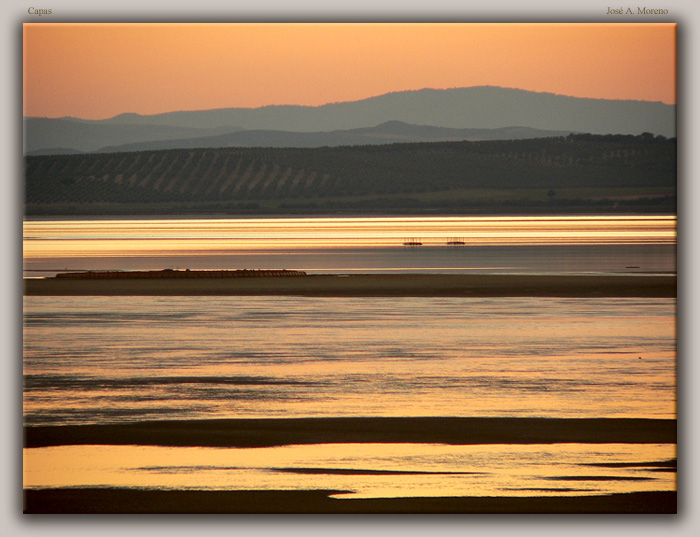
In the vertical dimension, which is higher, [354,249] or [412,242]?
[412,242]

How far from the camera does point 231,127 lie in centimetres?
1188

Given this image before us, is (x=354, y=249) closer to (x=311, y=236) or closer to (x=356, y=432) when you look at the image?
(x=311, y=236)

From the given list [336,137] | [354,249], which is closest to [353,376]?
[336,137]

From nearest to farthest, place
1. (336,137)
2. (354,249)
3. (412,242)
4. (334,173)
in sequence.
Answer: (336,137), (334,173), (354,249), (412,242)

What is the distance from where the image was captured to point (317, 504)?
791cm

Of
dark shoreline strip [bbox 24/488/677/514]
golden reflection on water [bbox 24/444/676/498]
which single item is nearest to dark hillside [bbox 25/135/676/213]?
golden reflection on water [bbox 24/444/676/498]

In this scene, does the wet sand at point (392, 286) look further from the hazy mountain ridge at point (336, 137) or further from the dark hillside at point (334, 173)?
the hazy mountain ridge at point (336, 137)

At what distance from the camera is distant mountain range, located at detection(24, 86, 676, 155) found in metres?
11.2

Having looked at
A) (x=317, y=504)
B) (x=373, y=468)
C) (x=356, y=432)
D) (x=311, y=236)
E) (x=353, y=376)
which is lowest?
(x=317, y=504)

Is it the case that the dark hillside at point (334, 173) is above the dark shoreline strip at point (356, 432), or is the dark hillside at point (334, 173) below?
above

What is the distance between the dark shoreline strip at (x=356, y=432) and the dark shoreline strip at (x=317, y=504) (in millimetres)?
880

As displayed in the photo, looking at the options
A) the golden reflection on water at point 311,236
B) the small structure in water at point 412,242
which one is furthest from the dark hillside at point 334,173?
the small structure in water at point 412,242

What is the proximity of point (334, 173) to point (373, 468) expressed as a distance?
22.5 feet

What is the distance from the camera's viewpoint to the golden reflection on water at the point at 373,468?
26.5 ft
